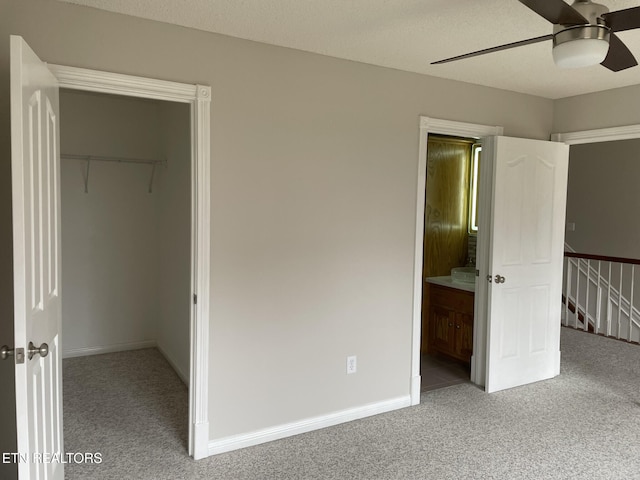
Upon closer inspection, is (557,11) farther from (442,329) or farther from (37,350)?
(442,329)

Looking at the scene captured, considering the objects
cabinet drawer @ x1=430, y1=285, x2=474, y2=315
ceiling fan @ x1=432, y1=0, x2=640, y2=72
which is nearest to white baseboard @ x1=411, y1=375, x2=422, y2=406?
cabinet drawer @ x1=430, y1=285, x2=474, y2=315

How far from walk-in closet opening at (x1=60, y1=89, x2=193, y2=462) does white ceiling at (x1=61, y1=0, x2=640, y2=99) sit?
1.42 m

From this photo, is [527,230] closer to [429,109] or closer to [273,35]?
[429,109]

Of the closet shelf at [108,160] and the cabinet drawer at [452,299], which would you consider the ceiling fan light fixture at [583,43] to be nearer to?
the cabinet drawer at [452,299]

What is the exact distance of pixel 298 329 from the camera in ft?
10.3

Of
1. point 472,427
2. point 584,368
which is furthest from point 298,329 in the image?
point 584,368

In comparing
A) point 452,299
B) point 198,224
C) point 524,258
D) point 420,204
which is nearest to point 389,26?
point 420,204

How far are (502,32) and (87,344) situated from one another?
4.29 metres

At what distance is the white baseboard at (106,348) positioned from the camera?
178 inches

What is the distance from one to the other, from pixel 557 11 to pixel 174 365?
3.81 meters

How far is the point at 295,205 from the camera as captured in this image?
10.0ft

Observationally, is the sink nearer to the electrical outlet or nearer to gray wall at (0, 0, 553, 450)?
gray wall at (0, 0, 553, 450)

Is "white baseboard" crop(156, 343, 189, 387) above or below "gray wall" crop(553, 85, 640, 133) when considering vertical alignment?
below

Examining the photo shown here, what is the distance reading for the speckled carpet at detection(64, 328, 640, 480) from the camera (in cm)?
272
